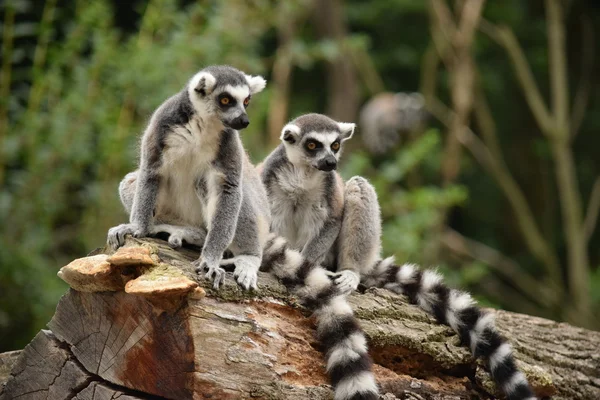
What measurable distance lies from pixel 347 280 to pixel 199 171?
121cm

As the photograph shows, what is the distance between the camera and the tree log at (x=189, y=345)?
3.48 meters

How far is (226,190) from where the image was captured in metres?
4.49

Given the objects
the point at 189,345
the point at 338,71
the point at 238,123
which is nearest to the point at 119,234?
the point at 238,123

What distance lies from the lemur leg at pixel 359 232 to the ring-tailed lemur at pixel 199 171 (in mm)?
808

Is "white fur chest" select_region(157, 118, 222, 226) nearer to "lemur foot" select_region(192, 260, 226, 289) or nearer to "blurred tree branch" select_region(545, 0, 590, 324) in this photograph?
"lemur foot" select_region(192, 260, 226, 289)

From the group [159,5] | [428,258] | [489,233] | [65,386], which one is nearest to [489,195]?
[489,233]

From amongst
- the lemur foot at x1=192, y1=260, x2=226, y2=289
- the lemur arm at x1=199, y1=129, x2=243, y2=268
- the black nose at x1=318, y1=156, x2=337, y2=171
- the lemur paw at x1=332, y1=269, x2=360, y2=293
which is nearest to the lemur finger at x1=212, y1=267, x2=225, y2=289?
the lemur foot at x1=192, y1=260, x2=226, y2=289

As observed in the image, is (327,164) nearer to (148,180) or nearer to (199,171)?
(199,171)

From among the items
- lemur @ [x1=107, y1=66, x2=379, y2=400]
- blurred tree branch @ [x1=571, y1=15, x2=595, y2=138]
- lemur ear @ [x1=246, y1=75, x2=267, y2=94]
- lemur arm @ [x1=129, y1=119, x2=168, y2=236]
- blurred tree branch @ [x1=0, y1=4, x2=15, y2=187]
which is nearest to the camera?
lemur @ [x1=107, y1=66, x2=379, y2=400]

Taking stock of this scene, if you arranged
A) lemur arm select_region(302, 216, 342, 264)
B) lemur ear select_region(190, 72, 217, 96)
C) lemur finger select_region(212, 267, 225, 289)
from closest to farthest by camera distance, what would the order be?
lemur finger select_region(212, 267, 225, 289) < lemur ear select_region(190, 72, 217, 96) < lemur arm select_region(302, 216, 342, 264)

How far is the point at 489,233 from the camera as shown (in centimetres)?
1537

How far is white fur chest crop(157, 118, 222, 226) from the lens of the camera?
4.46 metres

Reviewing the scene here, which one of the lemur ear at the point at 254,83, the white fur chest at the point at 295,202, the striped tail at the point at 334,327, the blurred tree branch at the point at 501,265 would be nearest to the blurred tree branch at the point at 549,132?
the blurred tree branch at the point at 501,265

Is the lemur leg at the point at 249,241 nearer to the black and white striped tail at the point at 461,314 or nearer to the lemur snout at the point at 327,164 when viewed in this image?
the lemur snout at the point at 327,164
